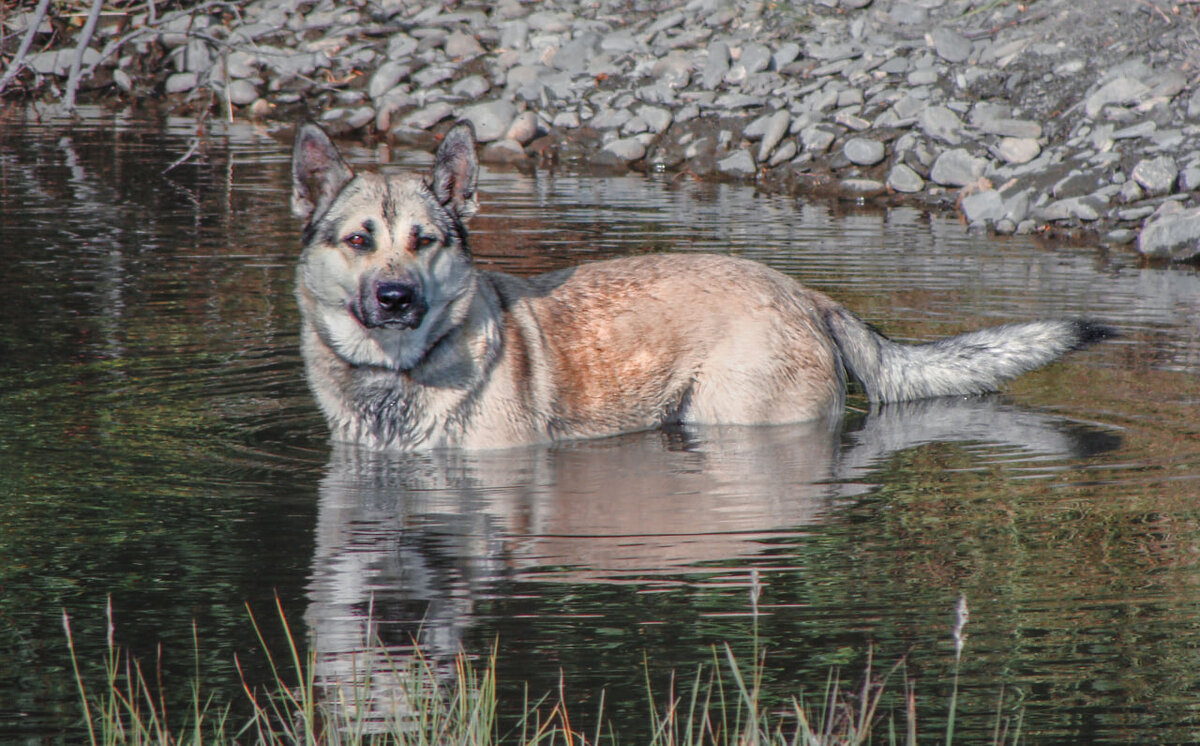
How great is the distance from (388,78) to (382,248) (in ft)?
46.7

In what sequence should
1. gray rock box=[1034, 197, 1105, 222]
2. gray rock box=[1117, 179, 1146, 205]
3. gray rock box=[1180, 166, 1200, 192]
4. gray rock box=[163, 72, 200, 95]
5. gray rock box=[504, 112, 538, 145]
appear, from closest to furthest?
gray rock box=[1180, 166, 1200, 192]
gray rock box=[1117, 179, 1146, 205]
gray rock box=[1034, 197, 1105, 222]
gray rock box=[504, 112, 538, 145]
gray rock box=[163, 72, 200, 95]

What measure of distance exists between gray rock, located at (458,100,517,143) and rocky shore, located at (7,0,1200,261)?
1.2 inches

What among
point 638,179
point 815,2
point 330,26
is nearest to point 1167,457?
point 638,179


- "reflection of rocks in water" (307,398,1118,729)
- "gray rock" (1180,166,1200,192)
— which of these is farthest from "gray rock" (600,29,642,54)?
"reflection of rocks in water" (307,398,1118,729)

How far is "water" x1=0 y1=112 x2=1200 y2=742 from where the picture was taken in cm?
427

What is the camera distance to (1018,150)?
1492cm

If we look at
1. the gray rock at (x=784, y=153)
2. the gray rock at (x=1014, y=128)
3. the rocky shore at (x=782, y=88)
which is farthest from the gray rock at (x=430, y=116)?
the gray rock at (x=1014, y=128)

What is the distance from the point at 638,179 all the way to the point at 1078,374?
912cm

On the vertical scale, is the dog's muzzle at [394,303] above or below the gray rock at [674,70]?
below

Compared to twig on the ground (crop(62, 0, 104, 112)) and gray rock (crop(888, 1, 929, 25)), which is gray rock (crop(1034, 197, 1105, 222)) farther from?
twig on the ground (crop(62, 0, 104, 112))

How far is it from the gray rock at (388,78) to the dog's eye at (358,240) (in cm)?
1405

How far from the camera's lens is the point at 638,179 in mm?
17047

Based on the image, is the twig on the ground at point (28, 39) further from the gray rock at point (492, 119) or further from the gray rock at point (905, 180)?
the gray rock at point (492, 119)

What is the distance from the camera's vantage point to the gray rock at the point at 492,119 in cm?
1855
